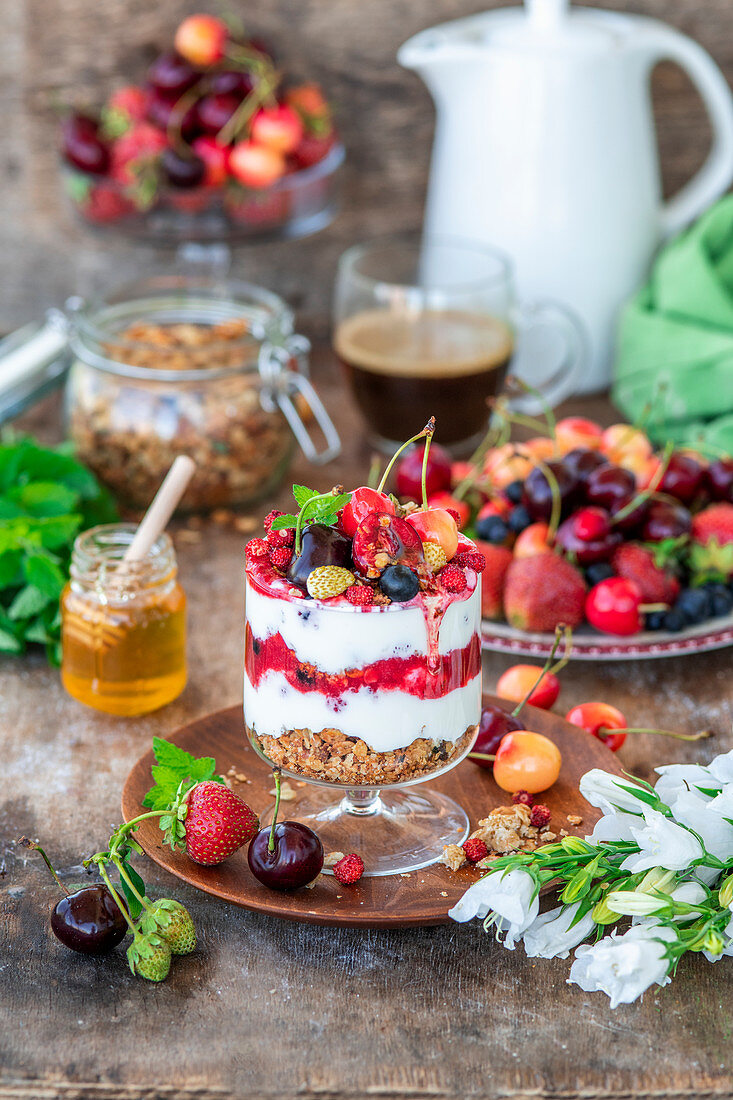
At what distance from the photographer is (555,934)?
66 centimetres

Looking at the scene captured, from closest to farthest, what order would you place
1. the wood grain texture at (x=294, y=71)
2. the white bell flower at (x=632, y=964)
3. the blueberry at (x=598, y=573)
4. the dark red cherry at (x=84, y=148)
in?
the white bell flower at (x=632, y=964) → the blueberry at (x=598, y=573) → the dark red cherry at (x=84, y=148) → the wood grain texture at (x=294, y=71)

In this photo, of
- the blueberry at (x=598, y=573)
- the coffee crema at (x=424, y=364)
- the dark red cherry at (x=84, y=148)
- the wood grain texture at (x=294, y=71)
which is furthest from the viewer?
the wood grain texture at (x=294, y=71)

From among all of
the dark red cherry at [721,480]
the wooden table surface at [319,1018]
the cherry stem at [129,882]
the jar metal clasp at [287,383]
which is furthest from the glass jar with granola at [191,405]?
the cherry stem at [129,882]

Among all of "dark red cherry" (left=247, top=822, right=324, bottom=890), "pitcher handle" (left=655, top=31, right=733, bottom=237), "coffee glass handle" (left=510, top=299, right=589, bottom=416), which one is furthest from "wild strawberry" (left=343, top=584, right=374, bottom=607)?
"pitcher handle" (left=655, top=31, right=733, bottom=237)

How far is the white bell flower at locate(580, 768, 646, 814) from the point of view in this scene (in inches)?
26.7

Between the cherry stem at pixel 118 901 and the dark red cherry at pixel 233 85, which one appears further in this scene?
the dark red cherry at pixel 233 85

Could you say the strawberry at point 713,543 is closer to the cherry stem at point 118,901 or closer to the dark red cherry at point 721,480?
the dark red cherry at point 721,480

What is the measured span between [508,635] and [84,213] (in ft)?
2.49

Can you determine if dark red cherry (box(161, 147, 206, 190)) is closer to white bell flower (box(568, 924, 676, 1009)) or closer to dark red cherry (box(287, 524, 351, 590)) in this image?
dark red cherry (box(287, 524, 351, 590))

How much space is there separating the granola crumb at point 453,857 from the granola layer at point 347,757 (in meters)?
0.06

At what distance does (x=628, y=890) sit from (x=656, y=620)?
372mm

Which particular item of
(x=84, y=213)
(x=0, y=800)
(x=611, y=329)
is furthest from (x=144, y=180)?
(x=0, y=800)

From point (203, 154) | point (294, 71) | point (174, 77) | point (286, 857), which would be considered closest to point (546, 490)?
point (286, 857)

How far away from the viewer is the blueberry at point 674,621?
3.22 ft
